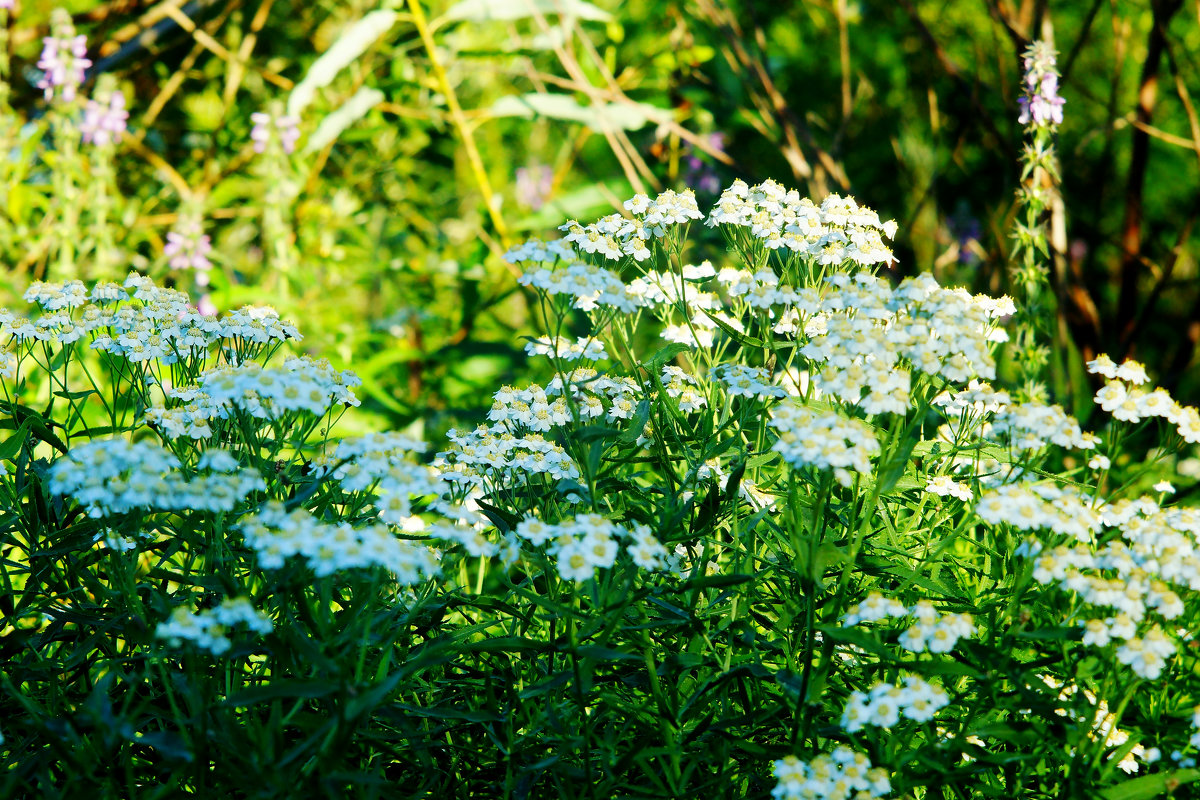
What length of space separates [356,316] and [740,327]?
3.26 meters

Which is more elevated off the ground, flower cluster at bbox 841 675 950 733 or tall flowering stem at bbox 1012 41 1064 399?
tall flowering stem at bbox 1012 41 1064 399

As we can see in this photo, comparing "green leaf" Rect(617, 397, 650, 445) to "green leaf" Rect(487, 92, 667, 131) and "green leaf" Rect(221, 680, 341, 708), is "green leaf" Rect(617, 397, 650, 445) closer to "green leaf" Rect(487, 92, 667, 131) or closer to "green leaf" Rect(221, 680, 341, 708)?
"green leaf" Rect(221, 680, 341, 708)

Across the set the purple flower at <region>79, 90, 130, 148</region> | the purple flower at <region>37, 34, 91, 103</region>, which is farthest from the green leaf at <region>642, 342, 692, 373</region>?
the purple flower at <region>79, 90, 130, 148</region>

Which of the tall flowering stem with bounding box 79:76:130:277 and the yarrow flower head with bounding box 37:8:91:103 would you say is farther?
the tall flowering stem with bounding box 79:76:130:277

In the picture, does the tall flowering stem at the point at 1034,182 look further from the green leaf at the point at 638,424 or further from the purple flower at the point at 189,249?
the purple flower at the point at 189,249

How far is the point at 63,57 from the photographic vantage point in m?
3.24

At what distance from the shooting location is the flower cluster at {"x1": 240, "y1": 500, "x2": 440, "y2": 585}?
1207 millimetres

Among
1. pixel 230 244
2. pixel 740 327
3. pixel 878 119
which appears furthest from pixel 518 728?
pixel 878 119

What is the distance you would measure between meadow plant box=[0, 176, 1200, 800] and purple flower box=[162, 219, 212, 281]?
165 cm

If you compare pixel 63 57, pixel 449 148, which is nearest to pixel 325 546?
pixel 63 57

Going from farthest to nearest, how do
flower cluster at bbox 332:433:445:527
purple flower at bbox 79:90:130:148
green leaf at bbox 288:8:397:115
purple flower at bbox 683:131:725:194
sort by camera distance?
purple flower at bbox 683:131:725:194 < purple flower at bbox 79:90:130:148 < green leaf at bbox 288:8:397:115 < flower cluster at bbox 332:433:445:527

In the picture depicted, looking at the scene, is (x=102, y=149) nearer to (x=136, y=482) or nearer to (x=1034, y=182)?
(x=136, y=482)

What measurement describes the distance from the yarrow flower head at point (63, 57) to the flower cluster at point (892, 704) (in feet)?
10.0

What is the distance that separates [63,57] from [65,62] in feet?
0.07
